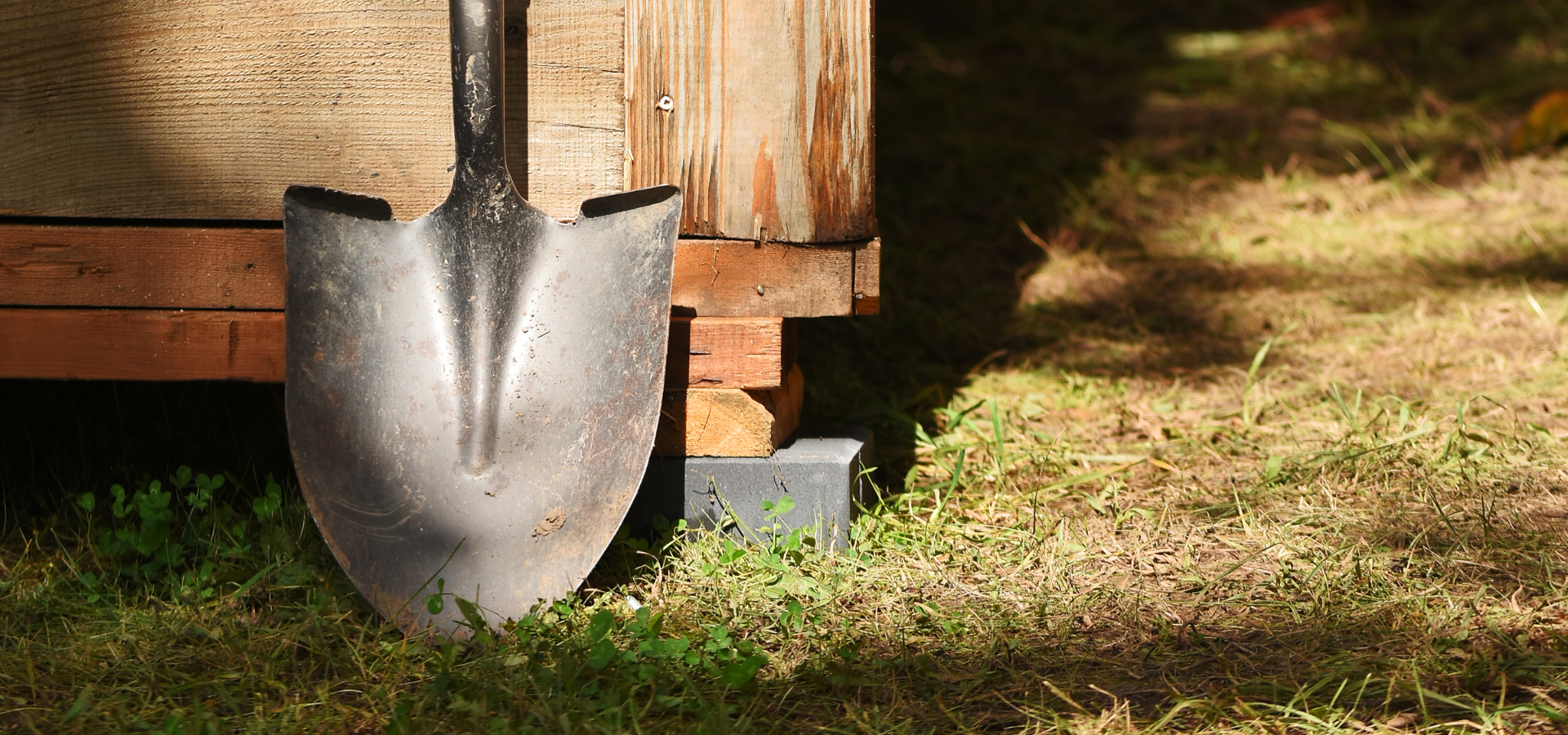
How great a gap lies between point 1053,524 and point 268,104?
151 centimetres

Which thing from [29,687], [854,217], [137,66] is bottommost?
[29,687]

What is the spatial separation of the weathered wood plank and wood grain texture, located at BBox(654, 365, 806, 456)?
39cm

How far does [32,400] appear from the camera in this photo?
241 centimetres

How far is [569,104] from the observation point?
1935 millimetres

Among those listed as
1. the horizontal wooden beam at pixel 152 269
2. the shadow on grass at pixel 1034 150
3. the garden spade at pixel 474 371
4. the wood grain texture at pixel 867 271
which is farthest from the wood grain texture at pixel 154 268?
the shadow on grass at pixel 1034 150

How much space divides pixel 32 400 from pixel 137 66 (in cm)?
87

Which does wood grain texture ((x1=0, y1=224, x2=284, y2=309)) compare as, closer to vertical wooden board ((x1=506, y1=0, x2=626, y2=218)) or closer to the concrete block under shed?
vertical wooden board ((x1=506, y1=0, x2=626, y2=218))

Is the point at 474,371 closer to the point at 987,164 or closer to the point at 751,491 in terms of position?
the point at 751,491

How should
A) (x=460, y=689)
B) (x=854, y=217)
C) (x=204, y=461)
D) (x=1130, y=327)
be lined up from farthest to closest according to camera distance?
(x=1130, y=327) → (x=204, y=461) → (x=854, y=217) → (x=460, y=689)

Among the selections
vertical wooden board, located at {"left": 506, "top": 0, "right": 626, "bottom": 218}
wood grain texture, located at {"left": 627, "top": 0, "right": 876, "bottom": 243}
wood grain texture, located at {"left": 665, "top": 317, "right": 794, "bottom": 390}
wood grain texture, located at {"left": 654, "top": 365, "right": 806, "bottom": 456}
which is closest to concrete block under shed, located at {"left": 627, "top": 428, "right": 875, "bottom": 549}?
wood grain texture, located at {"left": 654, "top": 365, "right": 806, "bottom": 456}

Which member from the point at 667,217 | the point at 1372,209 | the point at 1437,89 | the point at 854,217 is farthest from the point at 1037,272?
the point at 1437,89

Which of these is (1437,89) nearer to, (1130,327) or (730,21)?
(1130,327)

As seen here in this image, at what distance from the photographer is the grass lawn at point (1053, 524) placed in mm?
1505

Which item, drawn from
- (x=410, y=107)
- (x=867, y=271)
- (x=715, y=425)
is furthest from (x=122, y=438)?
(x=867, y=271)
